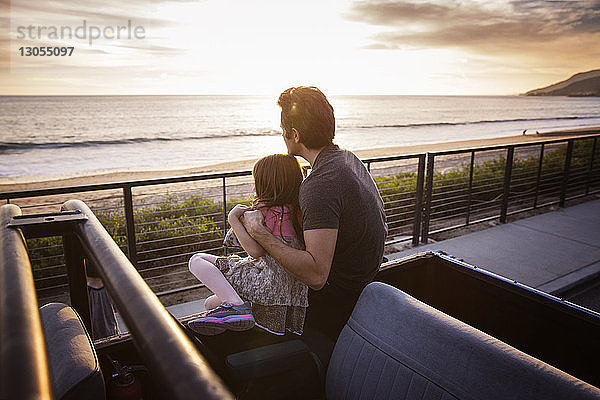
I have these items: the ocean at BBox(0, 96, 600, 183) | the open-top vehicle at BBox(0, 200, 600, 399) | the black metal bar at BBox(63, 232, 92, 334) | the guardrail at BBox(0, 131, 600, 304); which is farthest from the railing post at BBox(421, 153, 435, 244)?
the ocean at BBox(0, 96, 600, 183)

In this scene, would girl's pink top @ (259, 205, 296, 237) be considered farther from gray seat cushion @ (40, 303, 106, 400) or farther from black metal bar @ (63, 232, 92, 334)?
gray seat cushion @ (40, 303, 106, 400)

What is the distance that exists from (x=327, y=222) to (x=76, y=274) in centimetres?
105

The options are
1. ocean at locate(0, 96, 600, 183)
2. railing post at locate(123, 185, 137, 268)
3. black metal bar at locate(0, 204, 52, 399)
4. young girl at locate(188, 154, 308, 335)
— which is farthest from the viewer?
ocean at locate(0, 96, 600, 183)

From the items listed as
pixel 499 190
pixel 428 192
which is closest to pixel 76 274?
pixel 428 192

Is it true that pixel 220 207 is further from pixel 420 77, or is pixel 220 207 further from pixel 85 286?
pixel 420 77

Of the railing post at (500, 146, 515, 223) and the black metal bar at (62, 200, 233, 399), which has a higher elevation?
the black metal bar at (62, 200, 233, 399)

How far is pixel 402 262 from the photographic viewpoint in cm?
248

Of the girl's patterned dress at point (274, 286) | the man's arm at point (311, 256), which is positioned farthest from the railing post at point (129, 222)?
the man's arm at point (311, 256)

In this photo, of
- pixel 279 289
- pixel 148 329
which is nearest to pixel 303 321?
pixel 279 289

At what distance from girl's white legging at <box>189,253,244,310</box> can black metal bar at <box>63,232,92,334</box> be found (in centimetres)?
88

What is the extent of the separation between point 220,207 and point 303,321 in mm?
5458

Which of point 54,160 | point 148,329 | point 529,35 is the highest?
point 529,35

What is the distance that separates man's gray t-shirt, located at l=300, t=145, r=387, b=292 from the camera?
1920mm

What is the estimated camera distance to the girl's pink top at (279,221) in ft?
7.25
